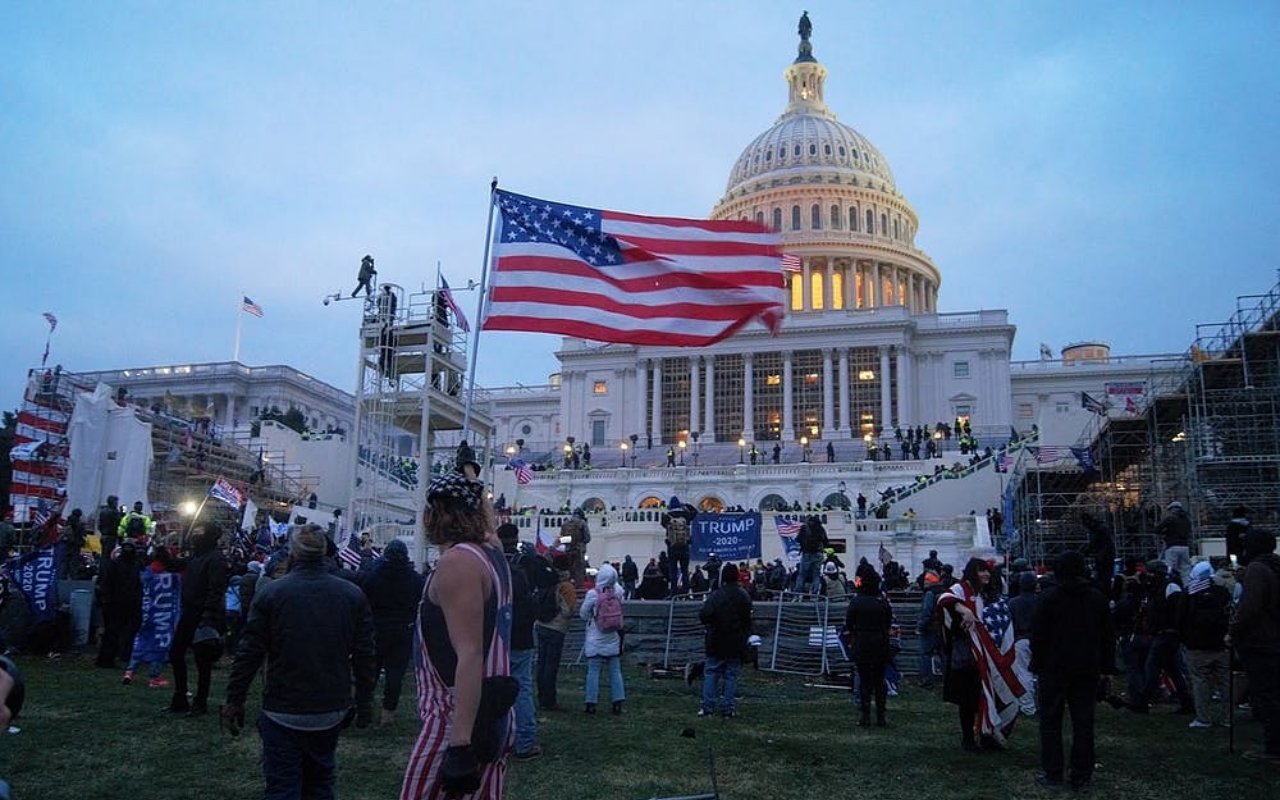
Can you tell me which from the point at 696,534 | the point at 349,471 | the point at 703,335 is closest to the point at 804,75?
the point at 349,471

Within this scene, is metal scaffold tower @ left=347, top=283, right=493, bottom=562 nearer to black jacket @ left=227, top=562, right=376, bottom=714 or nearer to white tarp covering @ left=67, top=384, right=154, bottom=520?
white tarp covering @ left=67, top=384, right=154, bottom=520

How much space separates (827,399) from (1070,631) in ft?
226

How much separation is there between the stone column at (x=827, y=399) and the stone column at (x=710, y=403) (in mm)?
8229

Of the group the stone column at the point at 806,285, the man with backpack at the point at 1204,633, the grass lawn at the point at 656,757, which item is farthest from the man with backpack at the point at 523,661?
the stone column at the point at 806,285

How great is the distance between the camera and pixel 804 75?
124 metres

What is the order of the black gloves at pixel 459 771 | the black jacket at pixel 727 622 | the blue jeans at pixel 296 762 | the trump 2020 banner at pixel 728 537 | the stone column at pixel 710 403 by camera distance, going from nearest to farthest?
the black gloves at pixel 459 771 → the blue jeans at pixel 296 762 → the black jacket at pixel 727 622 → the trump 2020 banner at pixel 728 537 → the stone column at pixel 710 403

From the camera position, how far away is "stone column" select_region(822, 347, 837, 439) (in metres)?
76.1

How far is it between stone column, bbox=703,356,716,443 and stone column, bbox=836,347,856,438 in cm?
928

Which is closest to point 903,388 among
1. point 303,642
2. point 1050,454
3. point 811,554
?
point 1050,454

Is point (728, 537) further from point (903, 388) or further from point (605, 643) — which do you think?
point (903, 388)

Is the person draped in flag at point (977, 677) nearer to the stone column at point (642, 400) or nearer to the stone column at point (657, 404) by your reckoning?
the stone column at point (657, 404)

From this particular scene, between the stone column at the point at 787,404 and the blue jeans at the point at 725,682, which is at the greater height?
the stone column at the point at 787,404

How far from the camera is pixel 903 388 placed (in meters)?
76.1

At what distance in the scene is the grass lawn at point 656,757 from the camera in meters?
8.55
